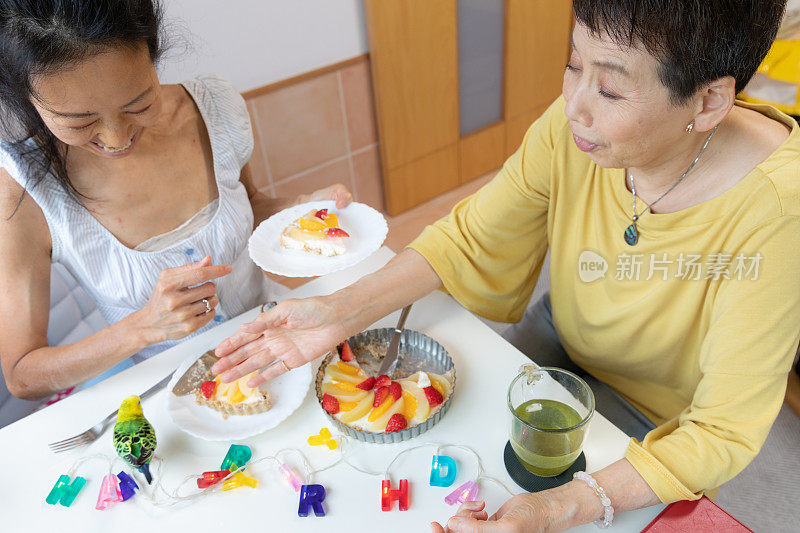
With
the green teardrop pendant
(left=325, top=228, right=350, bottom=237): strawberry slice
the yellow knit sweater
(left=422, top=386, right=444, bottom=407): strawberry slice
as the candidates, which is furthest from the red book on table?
(left=325, top=228, right=350, bottom=237): strawberry slice

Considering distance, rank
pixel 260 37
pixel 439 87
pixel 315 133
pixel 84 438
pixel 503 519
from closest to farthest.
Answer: pixel 503 519
pixel 84 438
pixel 260 37
pixel 315 133
pixel 439 87

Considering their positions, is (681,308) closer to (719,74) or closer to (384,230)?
(719,74)

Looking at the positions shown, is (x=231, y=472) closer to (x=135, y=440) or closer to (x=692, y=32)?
(x=135, y=440)

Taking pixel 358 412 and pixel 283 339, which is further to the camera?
pixel 283 339

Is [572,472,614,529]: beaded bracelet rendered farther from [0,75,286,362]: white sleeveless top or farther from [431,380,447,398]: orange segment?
[0,75,286,362]: white sleeveless top

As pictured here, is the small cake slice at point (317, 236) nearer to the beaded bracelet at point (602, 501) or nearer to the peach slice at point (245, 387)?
the peach slice at point (245, 387)

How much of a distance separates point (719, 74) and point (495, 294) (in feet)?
2.09

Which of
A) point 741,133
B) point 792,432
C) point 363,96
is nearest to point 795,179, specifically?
point 741,133

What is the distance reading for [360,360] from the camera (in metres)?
1.16

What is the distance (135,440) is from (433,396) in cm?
47

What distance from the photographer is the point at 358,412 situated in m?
1.01

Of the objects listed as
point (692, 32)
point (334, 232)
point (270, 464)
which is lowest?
point (270, 464)

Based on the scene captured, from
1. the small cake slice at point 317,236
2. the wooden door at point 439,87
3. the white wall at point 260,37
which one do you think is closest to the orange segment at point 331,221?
the small cake slice at point 317,236

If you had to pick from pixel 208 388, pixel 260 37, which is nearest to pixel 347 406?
pixel 208 388
